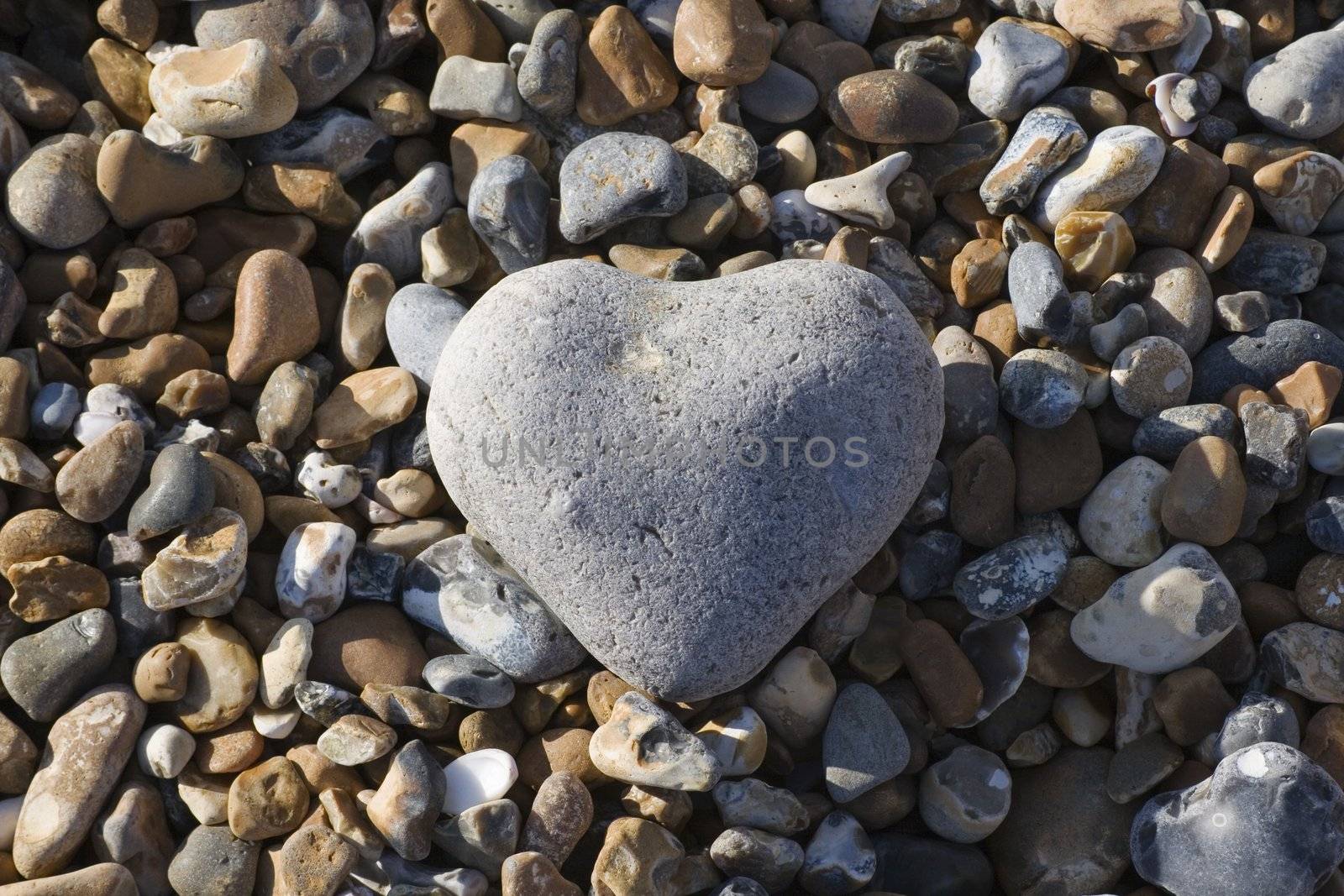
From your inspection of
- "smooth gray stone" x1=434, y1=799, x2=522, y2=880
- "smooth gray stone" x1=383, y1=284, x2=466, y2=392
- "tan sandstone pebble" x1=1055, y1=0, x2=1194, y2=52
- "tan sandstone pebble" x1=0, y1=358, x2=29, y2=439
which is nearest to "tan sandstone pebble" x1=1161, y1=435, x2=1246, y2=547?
"tan sandstone pebble" x1=1055, y1=0, x2=1194, y2=52

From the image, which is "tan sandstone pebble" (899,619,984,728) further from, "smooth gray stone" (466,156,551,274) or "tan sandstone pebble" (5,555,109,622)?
"tan sandstone pebble" (5,555,109,622)

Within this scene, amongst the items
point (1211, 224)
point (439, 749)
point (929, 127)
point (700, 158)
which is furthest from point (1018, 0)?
point (439, 749)

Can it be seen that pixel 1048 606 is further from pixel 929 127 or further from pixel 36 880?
pixel 36 880

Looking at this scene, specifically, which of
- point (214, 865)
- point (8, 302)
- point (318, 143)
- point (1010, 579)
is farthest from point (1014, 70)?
point (214, 865)

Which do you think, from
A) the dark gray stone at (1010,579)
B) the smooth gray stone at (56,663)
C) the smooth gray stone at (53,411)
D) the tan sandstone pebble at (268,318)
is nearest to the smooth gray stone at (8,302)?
the smooth gray stone at (53,411)

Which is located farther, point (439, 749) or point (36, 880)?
point (439, 749)

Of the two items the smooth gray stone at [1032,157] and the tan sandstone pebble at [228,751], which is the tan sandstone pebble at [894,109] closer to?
the smooth gray stone at [1032,157]
